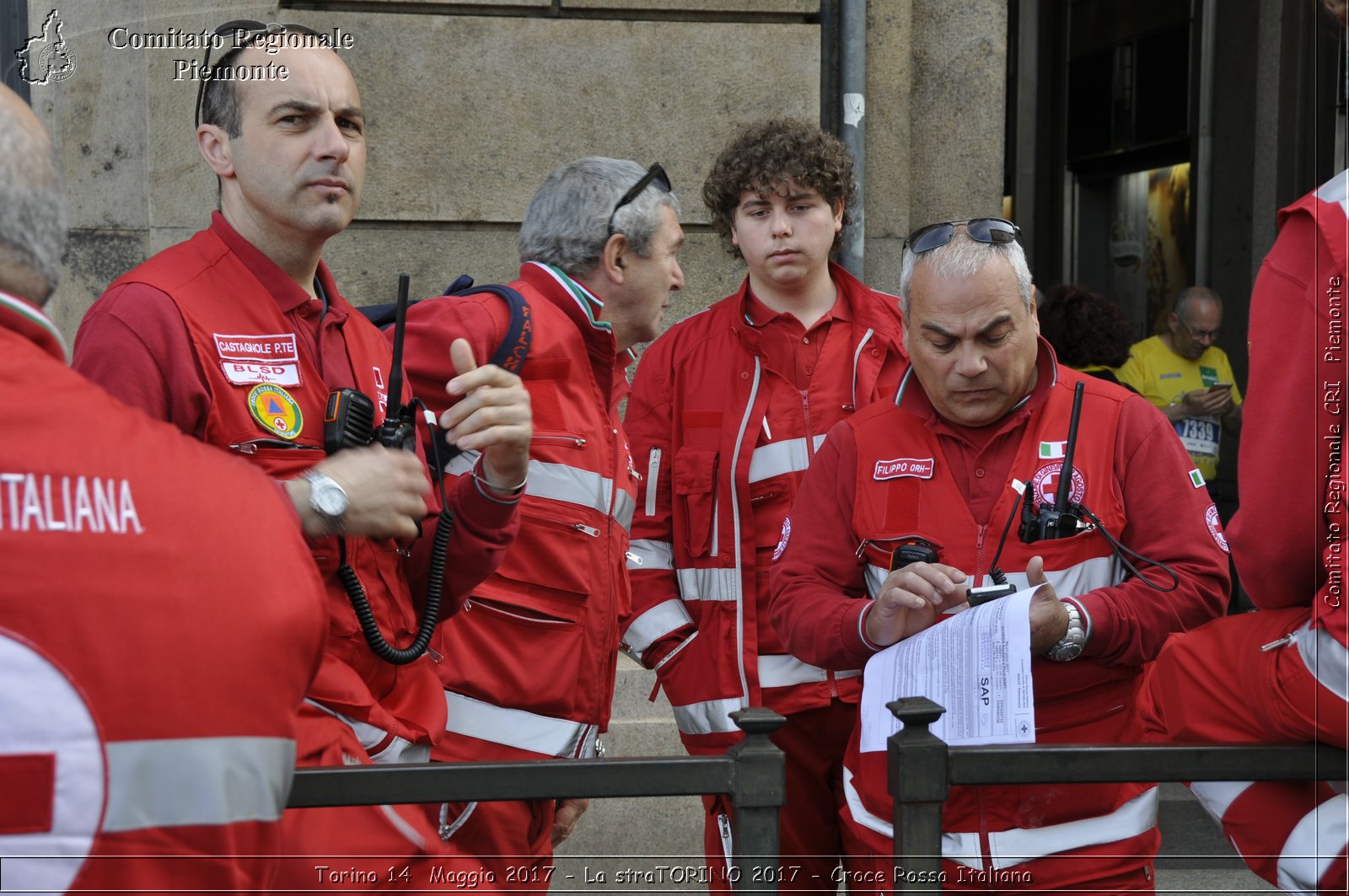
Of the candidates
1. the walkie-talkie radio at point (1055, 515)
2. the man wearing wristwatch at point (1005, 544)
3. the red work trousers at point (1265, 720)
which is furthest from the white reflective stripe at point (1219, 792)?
the walkie-talkie radio at point (1055, 515)

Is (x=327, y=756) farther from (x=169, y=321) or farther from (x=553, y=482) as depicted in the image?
(x=553, y=482)

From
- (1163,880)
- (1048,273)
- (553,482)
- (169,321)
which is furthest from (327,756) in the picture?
(1048,273)

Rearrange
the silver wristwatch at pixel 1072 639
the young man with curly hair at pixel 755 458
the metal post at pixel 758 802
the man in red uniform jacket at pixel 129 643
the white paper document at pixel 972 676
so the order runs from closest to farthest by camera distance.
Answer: the man in red uniform jacket at pixel 129 643
the metal post at pixel 758 802
the white paper document at pixel 972 676
the silver wristwatch at pixel 1072 639
the young man with curly hair at pixel 755 458

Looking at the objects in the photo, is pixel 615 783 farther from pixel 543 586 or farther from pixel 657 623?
pixel 657 623

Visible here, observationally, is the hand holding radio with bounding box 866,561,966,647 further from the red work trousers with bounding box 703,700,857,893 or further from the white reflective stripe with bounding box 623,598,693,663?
the white reflective stripe with bounding box 623,598,693,663

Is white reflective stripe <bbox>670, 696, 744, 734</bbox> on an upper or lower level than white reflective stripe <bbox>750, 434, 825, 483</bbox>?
lower

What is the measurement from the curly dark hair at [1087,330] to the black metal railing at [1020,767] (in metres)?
4.26

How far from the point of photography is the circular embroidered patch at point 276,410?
2.30 m

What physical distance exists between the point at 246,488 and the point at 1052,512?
1.65 m

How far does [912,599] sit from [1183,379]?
18.6ft

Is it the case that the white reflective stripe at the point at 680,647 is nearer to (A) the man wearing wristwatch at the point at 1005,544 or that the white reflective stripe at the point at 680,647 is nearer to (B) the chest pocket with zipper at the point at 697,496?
(B) the chest pocket with zipper at the point at 697,496

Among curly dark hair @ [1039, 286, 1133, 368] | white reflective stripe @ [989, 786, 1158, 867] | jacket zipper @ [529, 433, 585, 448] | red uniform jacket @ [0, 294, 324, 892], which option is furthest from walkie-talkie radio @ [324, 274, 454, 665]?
curly dark hair @ [1039, 286, 1133, 368]

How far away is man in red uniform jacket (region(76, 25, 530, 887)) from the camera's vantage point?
7.07ft

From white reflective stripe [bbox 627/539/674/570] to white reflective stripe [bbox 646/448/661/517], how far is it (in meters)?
0.08
